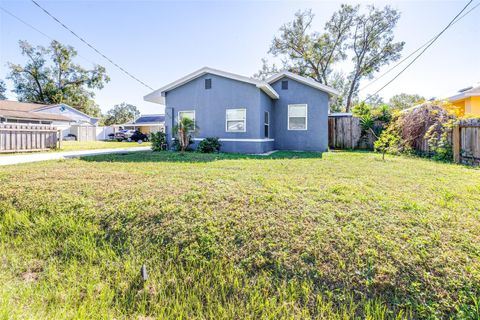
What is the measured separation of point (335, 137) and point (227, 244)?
13.5m

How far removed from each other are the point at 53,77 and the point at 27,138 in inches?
1237

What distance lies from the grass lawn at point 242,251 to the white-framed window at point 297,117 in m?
8.57

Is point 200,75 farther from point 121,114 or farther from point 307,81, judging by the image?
point 121,114

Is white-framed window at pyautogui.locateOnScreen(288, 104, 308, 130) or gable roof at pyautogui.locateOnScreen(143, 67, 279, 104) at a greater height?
gable roof at pyautogui.locateOnScreen(143, 67, 279, 104)

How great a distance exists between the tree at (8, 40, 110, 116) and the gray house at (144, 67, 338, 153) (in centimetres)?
3070

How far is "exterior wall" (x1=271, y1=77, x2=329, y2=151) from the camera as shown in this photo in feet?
40.0

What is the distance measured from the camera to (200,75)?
11359 mm

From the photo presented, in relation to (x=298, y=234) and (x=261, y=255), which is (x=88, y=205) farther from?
(x=298, y=234)

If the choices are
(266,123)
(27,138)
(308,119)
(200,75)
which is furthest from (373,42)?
(27,138)

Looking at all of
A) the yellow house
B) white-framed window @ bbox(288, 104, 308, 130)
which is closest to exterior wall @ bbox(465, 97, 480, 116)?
the yellow house

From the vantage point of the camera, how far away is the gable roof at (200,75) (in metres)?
10.4

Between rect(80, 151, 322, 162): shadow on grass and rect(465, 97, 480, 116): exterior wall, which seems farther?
rect(465, 97, 480, 116): exterior wall

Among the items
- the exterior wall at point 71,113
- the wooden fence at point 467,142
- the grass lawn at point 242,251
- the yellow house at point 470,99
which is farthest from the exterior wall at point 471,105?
the exterior wall at point 71,113

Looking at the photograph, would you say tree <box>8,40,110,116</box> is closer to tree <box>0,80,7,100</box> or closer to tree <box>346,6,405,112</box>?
tree <box>0,80,7,100</box>
